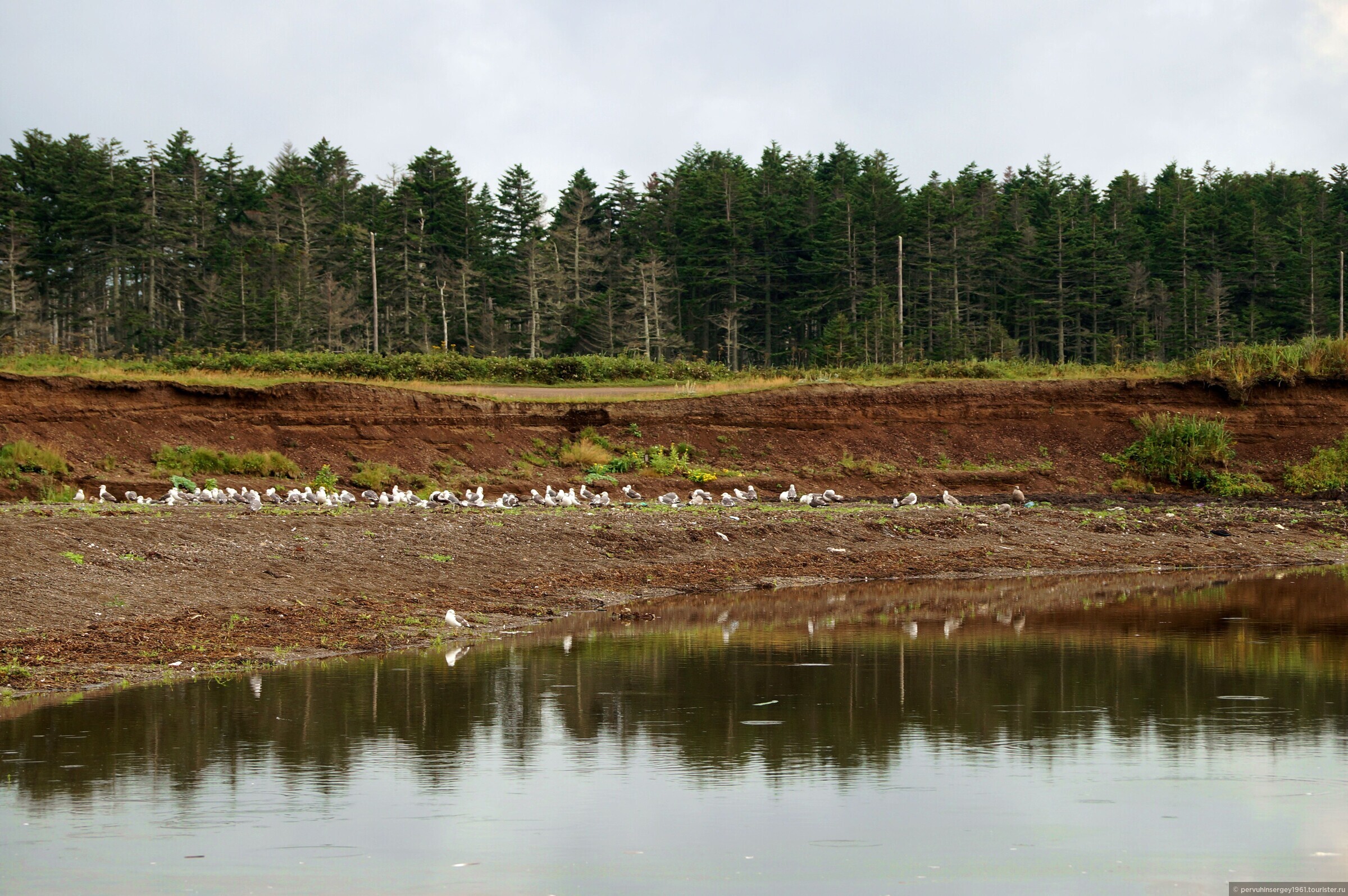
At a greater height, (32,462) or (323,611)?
(32,462)

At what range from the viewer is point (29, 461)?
2638cm

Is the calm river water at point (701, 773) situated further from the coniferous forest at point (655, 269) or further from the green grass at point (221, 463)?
the coniferous forest at point (655, 269)

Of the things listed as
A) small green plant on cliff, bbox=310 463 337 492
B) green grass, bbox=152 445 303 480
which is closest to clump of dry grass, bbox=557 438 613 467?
small green plant on cliff, bbox=310 463 337 492

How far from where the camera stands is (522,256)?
89250mm

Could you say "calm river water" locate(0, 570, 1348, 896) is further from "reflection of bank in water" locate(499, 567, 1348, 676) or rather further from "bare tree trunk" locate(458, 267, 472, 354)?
"bare tree trunk" locate(458, 267, 472, 354)

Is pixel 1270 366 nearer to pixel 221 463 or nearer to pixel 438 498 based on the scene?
pixel 438 498

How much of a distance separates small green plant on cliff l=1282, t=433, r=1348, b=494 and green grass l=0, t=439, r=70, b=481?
30.3 metres

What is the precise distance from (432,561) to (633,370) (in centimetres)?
2948

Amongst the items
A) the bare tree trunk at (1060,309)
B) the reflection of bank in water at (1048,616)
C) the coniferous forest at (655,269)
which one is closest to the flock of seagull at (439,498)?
the reflection of bank in water at (1048,616)

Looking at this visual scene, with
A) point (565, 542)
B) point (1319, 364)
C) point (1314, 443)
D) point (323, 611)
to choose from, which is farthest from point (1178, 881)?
point (1319, 364)

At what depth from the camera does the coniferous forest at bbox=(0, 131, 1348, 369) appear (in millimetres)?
79625

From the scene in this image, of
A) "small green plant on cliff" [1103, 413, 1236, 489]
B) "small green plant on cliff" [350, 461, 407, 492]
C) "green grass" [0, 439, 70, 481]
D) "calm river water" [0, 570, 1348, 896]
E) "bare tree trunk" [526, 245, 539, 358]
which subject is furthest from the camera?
"bare tree trunk" [526, 245, 539, 358]

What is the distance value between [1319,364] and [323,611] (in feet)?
106

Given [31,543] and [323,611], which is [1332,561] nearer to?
[323,611]
